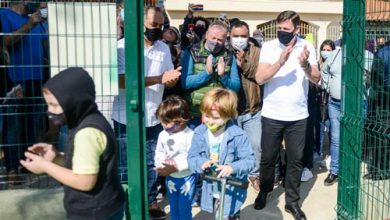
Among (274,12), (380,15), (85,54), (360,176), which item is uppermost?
(274,12)

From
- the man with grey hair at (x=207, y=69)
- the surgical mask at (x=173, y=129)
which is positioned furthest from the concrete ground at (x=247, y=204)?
the surgical mask at (x=173, y=129)

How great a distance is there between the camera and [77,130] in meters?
2.58

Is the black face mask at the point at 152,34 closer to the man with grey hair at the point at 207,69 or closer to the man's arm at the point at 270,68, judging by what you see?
the man with grey hair at the point at 207,69

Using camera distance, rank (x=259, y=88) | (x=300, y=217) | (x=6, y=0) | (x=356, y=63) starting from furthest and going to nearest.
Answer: (x=259, y=88)
(x=300, y=217)
(x=356, y=63)
(x=6, y=0)

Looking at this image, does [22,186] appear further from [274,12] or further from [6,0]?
[274,12]

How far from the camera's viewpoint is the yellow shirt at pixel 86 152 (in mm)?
2529

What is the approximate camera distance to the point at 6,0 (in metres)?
3.58

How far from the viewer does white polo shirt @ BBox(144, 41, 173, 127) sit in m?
4.39

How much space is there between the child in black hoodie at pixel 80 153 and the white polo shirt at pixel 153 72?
5.48 feet

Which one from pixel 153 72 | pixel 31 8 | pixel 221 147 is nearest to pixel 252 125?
pixel 153 72

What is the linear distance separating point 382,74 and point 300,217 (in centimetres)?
146

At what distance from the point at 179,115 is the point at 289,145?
1244mm

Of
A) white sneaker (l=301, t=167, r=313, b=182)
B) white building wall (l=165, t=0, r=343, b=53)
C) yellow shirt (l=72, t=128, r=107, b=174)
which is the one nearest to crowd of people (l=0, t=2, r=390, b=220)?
yellow shirt (l=72, t=128, r=107, b=174)

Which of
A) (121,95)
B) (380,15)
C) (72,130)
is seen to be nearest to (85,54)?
(121,95)
